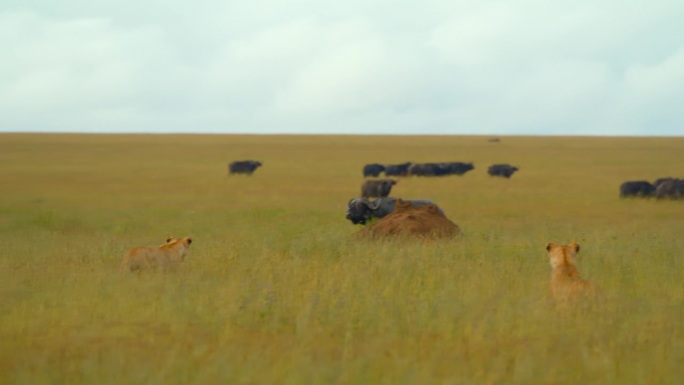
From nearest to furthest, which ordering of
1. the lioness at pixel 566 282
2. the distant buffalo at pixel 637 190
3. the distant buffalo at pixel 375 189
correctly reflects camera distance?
the lioness at pixel 566 282 < the distant buffalo at pixel 637 190 < the distant buffalo at pixel 375 189

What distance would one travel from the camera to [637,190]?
28234mm

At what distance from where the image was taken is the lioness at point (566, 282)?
9.04m

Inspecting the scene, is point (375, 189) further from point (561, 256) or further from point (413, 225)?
point (561, 256)

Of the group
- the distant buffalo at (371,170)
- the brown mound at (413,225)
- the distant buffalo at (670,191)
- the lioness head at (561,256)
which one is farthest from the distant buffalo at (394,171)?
the lioness head at (561,256)

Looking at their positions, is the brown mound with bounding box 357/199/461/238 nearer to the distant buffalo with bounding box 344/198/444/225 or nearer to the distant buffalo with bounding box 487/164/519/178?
the distant buffalo with bounding box 344/198/444/225

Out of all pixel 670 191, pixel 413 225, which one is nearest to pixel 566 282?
pixel 413 225

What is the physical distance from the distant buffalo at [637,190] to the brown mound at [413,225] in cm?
1341

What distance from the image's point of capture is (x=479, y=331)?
802 cm

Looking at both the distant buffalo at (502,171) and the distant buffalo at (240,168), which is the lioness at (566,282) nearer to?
the distant buffalo at (502,171)

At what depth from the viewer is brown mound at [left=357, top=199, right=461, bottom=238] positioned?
51.1ft

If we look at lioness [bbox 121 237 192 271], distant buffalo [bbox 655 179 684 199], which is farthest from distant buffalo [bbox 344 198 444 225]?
distant buffalo [bbox 655 179 684 199]

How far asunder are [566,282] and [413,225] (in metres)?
6.54

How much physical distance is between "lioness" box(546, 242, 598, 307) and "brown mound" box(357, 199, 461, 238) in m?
5.61

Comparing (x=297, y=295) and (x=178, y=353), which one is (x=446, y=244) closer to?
(x=297, y=295)
